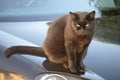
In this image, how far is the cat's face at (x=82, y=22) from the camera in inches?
127

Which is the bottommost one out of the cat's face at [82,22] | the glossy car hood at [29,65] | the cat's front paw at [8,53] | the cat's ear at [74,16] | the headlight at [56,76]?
the headlight at [56,76]

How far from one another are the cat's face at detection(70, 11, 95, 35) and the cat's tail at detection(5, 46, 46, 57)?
347 millimetres

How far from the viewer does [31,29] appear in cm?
384

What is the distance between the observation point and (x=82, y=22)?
10.6ft

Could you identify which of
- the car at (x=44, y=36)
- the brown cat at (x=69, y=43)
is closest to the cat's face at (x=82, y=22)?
the brown cat at (x=69, y=43)

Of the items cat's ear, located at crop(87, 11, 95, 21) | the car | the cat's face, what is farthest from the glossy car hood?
cat's ear, located at crop(87, 11, 95, 21)

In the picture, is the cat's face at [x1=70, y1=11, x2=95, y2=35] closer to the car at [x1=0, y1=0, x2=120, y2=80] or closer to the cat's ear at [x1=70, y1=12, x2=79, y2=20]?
the cat's ear at [x1=70, y1=12, x2=79, y2=20]

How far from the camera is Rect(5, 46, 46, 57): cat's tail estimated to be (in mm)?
3328

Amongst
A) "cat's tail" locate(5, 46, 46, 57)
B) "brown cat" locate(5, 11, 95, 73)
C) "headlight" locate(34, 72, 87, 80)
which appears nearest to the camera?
"headlight" locate(34, 72, 87, 80)

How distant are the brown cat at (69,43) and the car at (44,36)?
0.21 ft

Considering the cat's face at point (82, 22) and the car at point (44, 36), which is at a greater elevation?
the cat's face at point (82, 22)

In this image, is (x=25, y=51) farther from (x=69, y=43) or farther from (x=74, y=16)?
(x=74, y=16)

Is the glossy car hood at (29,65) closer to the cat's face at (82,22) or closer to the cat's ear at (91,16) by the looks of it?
the cat's face at (82,22)

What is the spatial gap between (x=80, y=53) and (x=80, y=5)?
1.33m
